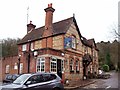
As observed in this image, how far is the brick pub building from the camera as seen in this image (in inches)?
1031

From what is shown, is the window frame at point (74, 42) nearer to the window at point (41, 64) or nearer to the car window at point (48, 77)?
the window at point (41, 64)

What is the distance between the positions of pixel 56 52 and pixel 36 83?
14.2m

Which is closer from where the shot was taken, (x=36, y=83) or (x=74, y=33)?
(x=36, y=83)

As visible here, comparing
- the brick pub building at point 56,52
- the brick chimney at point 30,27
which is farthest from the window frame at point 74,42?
the brick chimney at point 30,27

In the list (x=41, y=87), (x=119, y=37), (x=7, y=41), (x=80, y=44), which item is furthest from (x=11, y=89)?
(x=7, y=41)

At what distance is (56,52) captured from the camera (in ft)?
87.8

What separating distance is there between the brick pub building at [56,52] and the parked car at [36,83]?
11.7 metres

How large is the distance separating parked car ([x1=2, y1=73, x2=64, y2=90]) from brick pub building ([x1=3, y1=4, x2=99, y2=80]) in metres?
11.7

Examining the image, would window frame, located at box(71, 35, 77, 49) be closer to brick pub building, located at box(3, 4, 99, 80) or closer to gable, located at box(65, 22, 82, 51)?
brick pub building, located at box(3, 4, 99, 80)

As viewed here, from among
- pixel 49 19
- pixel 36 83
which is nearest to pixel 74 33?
pixel 49 19

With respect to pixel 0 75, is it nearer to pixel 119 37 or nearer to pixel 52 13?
pixel 52 13

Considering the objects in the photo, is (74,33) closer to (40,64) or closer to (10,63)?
(40,64)

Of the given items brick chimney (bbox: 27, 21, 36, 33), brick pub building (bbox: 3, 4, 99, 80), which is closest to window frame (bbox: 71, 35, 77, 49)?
brick pub building (bbox: 3, 4, 99, 80)

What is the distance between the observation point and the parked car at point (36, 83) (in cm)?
1201
